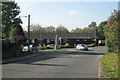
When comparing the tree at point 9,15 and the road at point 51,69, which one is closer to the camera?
the road at point 51,69

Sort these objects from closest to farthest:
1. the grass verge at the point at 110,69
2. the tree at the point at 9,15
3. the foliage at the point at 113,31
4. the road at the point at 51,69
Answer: the grass verge at the point at 110,69, the road at the point at 51,69, the foliage at the point at 113,31, the tree at the point at 9,15

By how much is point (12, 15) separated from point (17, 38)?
5.77 metres

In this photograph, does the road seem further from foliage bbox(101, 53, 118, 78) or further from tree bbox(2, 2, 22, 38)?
tree bbox(2, 2, 22, 38)

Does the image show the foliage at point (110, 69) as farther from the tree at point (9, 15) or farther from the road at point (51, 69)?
the tree at point (9, 15)

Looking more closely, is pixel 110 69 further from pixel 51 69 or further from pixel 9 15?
pixel 9 15

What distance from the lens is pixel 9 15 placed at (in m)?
31.1

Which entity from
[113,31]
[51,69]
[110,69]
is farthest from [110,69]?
[113,31]

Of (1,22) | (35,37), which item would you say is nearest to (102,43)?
(35,37)

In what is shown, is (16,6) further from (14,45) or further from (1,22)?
(14,45)

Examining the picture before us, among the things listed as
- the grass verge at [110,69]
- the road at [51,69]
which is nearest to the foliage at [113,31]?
the road at [51,69]

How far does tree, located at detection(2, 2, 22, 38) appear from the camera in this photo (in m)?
29.6

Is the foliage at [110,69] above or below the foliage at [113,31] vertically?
below

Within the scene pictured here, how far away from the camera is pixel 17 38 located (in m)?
28.8

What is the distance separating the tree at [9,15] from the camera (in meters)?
29.6
